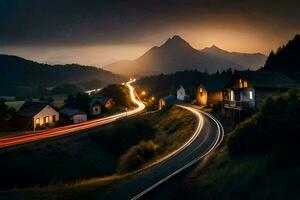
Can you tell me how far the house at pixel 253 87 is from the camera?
160 ft

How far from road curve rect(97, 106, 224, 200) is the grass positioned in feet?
6.16

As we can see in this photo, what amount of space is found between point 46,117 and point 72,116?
27.5ft

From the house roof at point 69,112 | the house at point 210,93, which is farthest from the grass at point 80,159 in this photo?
the house roof at point 69,112

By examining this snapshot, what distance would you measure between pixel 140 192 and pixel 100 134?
34359mm

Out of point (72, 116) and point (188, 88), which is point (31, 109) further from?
point (188, 88)

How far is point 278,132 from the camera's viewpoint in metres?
23.2

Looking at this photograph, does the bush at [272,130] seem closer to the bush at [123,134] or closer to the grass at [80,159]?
the grass at [80,159]

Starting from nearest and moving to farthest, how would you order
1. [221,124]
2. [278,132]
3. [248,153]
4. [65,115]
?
[278,132] → [248,153] → [221,124] → [65,115]

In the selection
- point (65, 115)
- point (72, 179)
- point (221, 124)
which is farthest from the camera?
point (65, 115)

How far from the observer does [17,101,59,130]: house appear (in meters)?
68.6

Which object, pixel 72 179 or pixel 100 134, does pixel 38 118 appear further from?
pixel 72 179

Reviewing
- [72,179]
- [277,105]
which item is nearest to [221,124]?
[72,179]

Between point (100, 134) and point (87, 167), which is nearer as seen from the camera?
point (87, 167)

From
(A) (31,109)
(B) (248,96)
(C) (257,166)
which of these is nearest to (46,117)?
(A) (31,109)
